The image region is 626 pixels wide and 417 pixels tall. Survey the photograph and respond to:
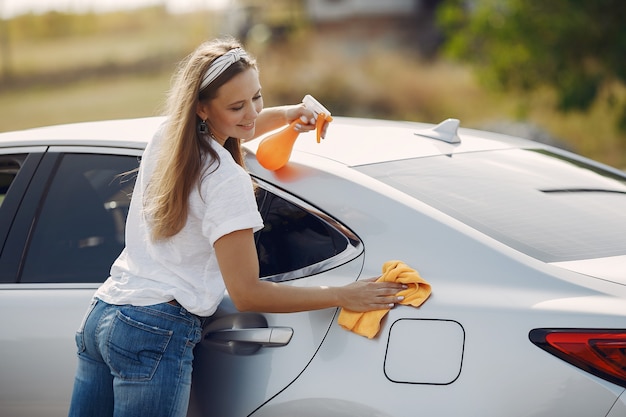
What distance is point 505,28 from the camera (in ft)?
44.5

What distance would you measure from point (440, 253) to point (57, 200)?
4.95 feet

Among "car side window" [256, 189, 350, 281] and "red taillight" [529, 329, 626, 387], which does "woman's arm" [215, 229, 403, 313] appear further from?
"red taillight" [529, 329, 626, 387]

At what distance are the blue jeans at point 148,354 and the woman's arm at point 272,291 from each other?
215 mm

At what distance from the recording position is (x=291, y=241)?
2662 mm

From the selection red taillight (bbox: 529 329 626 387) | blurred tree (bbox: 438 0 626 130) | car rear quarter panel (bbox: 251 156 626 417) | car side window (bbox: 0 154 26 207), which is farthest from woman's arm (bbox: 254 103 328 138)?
blurred tree (bbox: 438 0 626 130)

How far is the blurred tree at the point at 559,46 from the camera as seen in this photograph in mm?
13094

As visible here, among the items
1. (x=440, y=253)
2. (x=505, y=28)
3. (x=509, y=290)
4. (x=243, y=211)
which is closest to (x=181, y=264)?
(x=243, y=211)

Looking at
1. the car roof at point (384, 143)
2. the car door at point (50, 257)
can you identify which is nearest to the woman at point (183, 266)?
the car door at point (50, 257)

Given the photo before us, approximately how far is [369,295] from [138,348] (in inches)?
26.2

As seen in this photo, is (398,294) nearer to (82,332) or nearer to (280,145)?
(280,145)

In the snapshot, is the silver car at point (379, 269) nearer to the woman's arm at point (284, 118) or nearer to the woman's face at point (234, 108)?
the woman's arm at point (284, 118)

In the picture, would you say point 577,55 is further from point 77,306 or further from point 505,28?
point 77,306

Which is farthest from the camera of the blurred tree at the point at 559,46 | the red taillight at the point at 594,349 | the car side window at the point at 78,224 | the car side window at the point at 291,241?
the blurred tree at the point at 559,46

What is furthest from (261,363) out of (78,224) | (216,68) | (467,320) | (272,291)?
(78,224)
